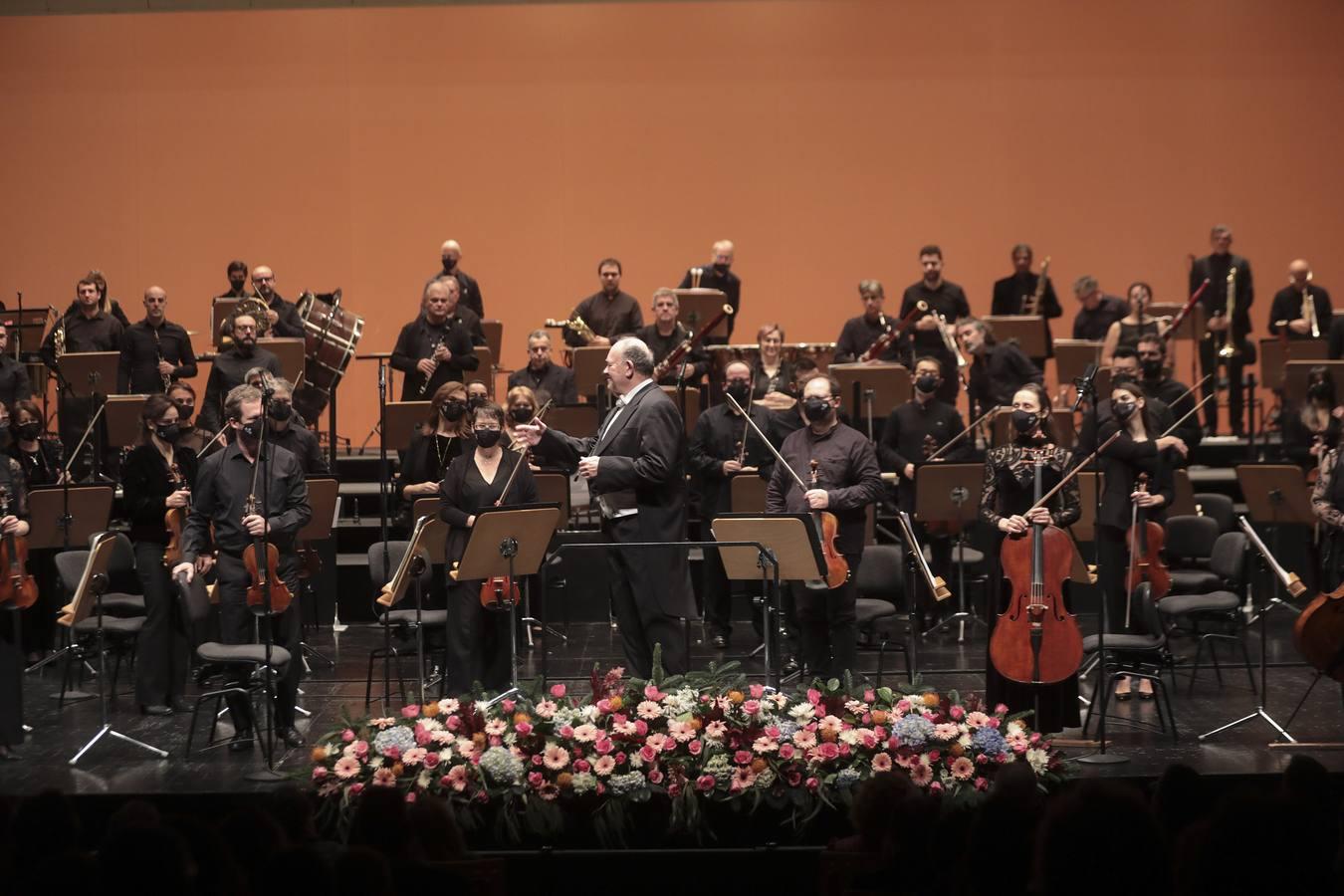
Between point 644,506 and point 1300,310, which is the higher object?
point 1300,310

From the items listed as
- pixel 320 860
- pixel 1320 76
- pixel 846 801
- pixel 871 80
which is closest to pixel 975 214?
pixel 871 80

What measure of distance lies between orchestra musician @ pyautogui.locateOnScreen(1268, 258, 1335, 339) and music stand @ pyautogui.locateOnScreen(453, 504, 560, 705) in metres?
7.77

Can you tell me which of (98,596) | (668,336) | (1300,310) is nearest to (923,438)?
(668,336)

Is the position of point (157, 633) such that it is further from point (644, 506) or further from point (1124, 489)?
point (1124, 489)

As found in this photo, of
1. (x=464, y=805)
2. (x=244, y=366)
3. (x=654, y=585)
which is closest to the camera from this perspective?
(x=464, y=805)

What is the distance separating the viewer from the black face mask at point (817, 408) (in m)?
7.35

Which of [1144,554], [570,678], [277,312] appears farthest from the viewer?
[277,312]

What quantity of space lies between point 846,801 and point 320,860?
7.87 ft

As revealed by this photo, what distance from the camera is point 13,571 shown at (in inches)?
273

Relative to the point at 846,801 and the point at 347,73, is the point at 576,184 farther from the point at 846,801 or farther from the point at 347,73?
the point at 846,801

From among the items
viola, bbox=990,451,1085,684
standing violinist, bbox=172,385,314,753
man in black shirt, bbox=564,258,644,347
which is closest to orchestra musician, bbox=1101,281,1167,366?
man in black shirt, bbox=564,258,644,347

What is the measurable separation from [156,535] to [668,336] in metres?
3.97

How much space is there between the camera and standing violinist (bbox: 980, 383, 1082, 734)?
21.6 ft

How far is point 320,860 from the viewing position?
348cm
